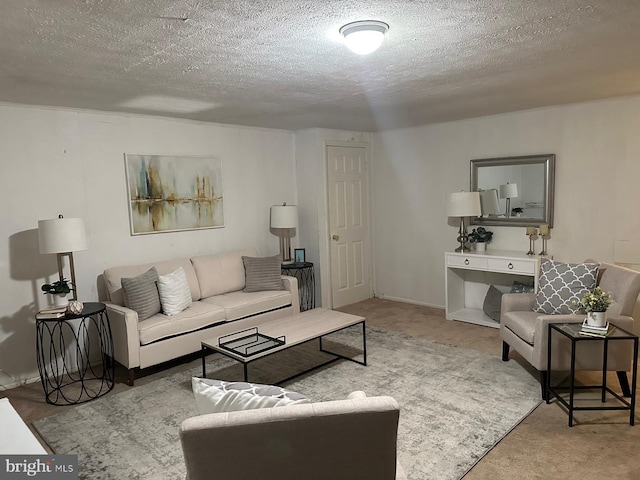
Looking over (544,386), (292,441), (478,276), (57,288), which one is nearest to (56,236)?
(57,288)

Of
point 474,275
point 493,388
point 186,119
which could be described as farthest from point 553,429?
point 186,119

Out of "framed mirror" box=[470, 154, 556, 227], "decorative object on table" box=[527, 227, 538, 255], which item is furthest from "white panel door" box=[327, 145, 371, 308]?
"decorative object on table" box=[527, 227, 538, 255]

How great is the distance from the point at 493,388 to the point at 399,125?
3229mm

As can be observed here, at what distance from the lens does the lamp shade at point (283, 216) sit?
503cm

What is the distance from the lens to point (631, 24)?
6.85 feet

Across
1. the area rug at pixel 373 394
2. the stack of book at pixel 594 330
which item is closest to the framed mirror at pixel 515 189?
the area rug at pixel 373 394

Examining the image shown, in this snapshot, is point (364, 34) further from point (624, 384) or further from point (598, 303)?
point (624, 384)

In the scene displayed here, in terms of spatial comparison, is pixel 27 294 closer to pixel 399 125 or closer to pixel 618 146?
pixel 399 125

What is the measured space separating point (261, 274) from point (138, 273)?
1.18 m

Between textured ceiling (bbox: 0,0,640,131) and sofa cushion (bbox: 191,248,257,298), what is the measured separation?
4.80 ft

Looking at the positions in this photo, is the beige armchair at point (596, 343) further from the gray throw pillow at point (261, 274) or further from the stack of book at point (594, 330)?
the gray throw pillow at point (261, 274)

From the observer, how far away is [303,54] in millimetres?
2412

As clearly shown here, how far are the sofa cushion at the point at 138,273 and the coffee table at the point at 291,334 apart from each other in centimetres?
89

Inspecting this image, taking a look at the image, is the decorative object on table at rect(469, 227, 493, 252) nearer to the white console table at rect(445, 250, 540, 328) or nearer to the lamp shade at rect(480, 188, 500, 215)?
the white console table at rect(445, 250, 540, 328)
